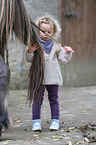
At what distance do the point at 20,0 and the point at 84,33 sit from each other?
5642 mm

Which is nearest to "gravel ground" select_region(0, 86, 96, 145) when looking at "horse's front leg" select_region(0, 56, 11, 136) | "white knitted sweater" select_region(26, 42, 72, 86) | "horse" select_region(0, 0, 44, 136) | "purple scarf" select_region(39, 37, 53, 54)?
"horse's front leg" select_region(0, 56, 11, 136)

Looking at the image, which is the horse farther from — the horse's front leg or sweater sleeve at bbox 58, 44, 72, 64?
sweater sleeve at bbox 58, 44, 72, 64

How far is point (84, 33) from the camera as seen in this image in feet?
28.3

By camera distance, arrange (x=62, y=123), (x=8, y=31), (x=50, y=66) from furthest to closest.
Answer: (x=62, y=123), (x=50, y=66), (x=8, y=31)

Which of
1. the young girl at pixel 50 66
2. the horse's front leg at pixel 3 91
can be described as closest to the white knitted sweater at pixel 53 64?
the young girl at pixel 50 66

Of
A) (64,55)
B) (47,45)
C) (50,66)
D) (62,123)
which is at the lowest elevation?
(62,123)

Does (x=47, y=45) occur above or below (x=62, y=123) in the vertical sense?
above

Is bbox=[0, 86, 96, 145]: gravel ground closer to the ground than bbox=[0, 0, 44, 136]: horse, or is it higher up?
closer to the ground

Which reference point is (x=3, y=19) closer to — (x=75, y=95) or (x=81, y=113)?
(x=81, y=113)

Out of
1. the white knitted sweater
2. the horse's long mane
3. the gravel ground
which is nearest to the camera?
the horse's long mane

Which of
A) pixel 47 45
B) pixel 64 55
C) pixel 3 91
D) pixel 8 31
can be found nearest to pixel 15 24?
pixel 8 31

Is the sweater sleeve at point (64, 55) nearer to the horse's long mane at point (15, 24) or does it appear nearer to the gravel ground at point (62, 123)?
the horse's long mane at point (15, 24)

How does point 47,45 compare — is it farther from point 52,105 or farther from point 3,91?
point 3,91

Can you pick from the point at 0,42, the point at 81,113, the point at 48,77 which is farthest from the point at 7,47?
the point at 81,113
